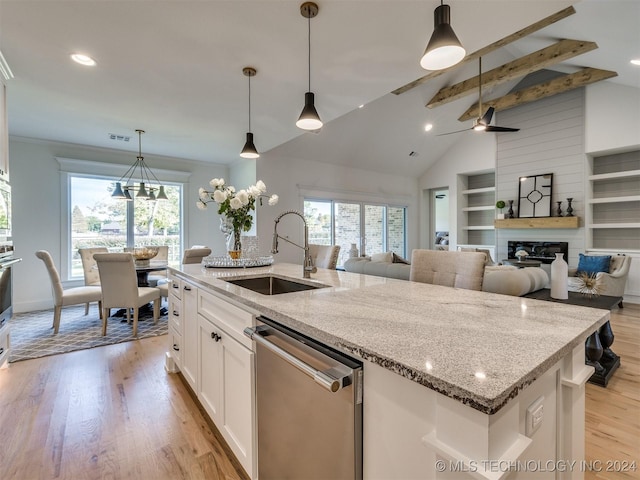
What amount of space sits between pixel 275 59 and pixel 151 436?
2767mm

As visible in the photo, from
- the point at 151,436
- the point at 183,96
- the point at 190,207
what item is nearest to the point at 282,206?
the point at 190,207

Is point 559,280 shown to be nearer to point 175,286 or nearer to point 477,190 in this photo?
point 175,286

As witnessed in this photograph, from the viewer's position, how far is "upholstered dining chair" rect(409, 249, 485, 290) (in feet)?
5.40

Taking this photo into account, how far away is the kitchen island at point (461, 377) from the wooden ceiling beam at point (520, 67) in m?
5.07

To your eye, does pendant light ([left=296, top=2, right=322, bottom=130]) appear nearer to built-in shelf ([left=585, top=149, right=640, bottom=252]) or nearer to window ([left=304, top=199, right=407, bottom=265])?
window ([left=304, top=199, right=407, bottom=265])

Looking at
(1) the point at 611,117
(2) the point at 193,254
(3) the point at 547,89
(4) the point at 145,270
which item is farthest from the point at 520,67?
(4) the point at 145,270

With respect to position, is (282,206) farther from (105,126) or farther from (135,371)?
(135,371)

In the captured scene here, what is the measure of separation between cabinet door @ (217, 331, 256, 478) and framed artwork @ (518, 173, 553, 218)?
6.79m

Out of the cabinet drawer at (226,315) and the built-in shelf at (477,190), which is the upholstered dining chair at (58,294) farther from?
the built-in shelf at (477,190)

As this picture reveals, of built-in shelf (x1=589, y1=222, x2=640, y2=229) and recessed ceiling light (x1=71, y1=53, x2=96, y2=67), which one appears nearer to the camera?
recessed ceiling light (x1=71, y1=53, x2=96, y2=67)

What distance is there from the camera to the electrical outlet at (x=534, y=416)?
736 mm

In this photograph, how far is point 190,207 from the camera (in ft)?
19.5

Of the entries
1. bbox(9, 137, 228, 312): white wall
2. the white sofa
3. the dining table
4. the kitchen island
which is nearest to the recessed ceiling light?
the dining table

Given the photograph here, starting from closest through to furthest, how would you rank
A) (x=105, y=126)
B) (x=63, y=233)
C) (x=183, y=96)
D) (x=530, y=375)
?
(x=530, y=375), (x=183, y=96), (x=105, y=126), (x=63, y=233)
